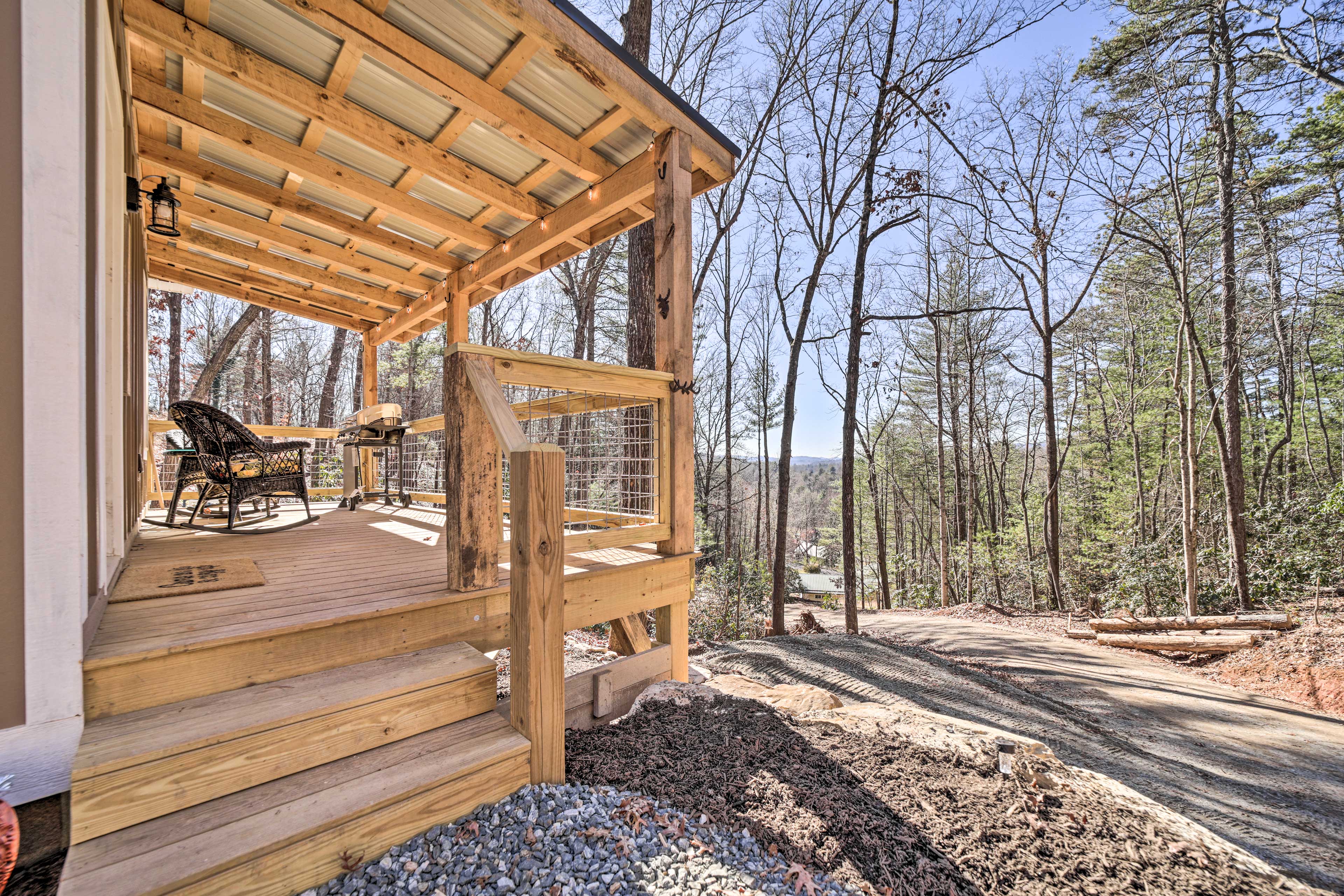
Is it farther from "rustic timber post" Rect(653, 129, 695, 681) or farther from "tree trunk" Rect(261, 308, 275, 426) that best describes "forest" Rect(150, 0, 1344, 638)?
"rustic timber post" Rect(653, 129, 695, 681)

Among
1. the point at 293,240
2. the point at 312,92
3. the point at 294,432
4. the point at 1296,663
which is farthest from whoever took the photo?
the point at 294,432

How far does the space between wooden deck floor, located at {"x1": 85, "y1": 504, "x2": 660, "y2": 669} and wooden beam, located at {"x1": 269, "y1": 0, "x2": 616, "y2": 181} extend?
2639 mm

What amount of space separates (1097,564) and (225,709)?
15.7m

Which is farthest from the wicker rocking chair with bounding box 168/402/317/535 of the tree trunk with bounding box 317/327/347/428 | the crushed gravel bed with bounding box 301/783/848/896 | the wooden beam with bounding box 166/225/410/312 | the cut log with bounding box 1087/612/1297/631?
the cut log with bounding box 1087/612/1297/631

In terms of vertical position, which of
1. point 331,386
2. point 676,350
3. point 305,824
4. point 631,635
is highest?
point 331,386

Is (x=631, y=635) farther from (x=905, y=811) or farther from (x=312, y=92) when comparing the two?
(x=312, y=92)

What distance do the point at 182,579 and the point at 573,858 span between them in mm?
2278

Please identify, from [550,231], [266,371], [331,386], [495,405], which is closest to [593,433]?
[495,405]

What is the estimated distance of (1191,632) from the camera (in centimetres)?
634

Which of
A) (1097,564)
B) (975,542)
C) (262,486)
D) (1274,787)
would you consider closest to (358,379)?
(262,486)

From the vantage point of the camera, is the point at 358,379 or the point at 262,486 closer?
the point at 262,486

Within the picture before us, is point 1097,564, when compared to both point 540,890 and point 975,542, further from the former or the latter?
point 540,890

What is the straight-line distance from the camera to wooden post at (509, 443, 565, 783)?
165cm

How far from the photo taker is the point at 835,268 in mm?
10305
